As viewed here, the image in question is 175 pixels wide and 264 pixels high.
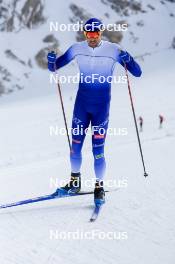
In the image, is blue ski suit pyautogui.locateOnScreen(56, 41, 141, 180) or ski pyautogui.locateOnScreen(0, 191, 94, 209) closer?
blue ski suit pyautogui.locateOnScreen(56, 41, 141, 180)

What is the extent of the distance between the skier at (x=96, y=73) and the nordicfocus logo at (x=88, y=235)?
83cm

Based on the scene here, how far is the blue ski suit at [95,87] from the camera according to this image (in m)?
6.60

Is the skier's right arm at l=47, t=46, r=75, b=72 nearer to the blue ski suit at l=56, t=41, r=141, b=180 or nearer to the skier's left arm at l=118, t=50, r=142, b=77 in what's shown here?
the blue ski suit at l=56, t=41, r=141, b=180


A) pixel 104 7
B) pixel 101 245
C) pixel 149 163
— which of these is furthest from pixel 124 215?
pixel 104 7

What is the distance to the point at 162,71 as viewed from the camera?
155 ft

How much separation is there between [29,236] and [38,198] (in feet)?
3.68

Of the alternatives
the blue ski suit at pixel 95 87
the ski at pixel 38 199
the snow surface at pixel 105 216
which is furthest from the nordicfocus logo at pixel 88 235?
the blue ski suit at pixel 95 87

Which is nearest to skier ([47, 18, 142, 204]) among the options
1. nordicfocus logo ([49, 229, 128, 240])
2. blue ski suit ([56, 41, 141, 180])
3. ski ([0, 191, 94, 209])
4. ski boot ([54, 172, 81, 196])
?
blue ski suit ([56, 41, 141, 180])

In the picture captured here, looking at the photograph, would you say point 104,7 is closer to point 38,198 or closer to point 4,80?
point 4,80

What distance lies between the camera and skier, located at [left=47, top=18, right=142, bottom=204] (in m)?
6.56

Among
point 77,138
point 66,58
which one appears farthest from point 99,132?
point 66,58

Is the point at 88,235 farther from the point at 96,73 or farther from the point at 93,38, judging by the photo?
the point at 93,38

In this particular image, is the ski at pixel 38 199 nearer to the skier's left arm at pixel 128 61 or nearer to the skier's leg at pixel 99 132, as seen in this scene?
the skier's leg at pixel 99 132

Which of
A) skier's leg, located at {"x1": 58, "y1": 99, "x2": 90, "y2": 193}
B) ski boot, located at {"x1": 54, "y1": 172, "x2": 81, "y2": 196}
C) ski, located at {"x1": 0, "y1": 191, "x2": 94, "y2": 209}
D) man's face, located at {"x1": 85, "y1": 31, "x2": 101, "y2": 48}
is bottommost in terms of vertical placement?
ski, located at {"x1": 0, "y1": 191, "x2": 94, "y2": 209}
